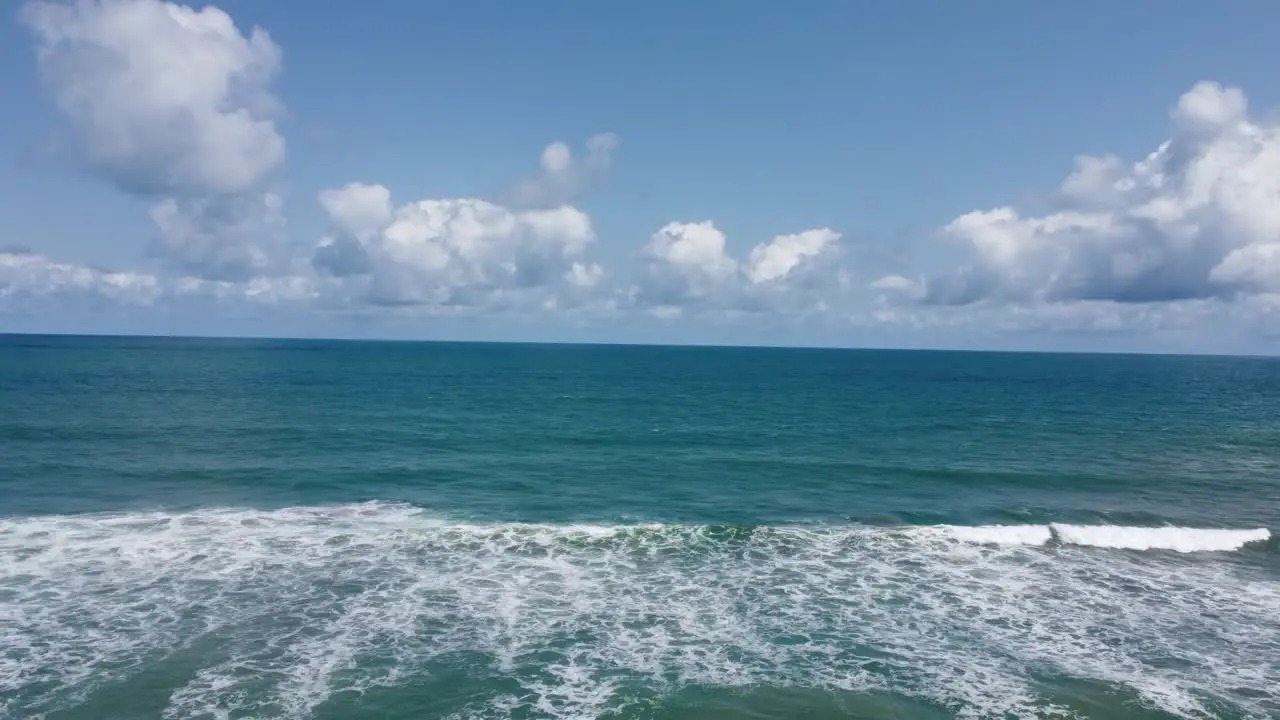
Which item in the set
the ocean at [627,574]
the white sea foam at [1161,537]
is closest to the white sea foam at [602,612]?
the ocean at [627,574]

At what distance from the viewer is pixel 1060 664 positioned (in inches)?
858

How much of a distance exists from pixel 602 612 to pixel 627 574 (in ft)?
13.0

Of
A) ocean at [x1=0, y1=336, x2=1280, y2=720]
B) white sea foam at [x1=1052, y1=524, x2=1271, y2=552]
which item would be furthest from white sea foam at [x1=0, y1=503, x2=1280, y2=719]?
white sea foam at [x1=1052, y1=524, x2=1271, y2=552]

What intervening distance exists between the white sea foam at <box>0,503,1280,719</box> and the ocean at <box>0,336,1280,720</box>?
135 millimetres

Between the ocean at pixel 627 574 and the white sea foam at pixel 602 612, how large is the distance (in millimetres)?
135

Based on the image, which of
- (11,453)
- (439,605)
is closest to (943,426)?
(439,605)

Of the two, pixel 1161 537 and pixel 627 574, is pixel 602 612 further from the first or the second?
pixel 1161 537

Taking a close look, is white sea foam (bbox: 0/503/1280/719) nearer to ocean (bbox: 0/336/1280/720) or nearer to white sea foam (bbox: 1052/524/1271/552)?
ocean (bbox: 0/336/1280/720)

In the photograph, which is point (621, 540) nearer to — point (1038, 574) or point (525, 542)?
point (525, 542)

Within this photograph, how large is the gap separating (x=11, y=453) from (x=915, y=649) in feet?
190

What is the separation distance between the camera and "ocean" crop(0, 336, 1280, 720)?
65.7ft

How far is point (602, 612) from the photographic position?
25297 millimetres

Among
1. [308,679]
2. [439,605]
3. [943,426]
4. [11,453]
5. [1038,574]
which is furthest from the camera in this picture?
[943,426]

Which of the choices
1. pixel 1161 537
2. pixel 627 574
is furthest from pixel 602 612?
pixel 1161 537
